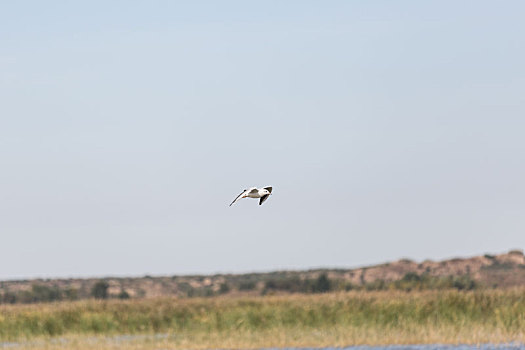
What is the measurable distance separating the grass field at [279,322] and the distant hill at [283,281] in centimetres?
5099

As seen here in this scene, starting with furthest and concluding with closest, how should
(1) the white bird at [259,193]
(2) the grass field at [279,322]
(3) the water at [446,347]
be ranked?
(2) the grass field at [279,322] → (3) the water at [446,347] → (1) the white bird at [259,193]

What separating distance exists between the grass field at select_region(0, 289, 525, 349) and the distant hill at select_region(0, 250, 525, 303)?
50986 millimetres

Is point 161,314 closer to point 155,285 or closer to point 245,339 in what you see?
point 245,339

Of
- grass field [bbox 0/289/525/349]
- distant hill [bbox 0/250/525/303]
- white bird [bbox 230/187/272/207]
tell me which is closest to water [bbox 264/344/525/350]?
grass field [bbox 0/289/525/349]

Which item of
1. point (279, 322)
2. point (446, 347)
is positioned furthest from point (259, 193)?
point (279, 322)

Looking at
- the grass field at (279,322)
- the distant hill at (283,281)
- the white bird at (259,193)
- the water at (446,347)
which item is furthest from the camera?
the distant hill at (283,281)

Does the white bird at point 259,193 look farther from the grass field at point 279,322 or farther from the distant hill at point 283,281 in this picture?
the distant hill at point 283,281

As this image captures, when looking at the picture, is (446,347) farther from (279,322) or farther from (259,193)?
(259,193)

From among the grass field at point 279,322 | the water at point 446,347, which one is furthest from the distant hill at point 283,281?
the water at point 446,347

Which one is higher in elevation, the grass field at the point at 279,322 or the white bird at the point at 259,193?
the white bird at the point at 259,193

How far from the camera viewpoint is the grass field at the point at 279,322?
103 feet

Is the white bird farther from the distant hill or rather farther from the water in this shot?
the distant hill

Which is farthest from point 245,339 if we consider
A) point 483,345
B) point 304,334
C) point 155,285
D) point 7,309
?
point 155,285

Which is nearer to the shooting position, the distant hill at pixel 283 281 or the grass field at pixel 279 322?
the grass field at pixel 279 322
